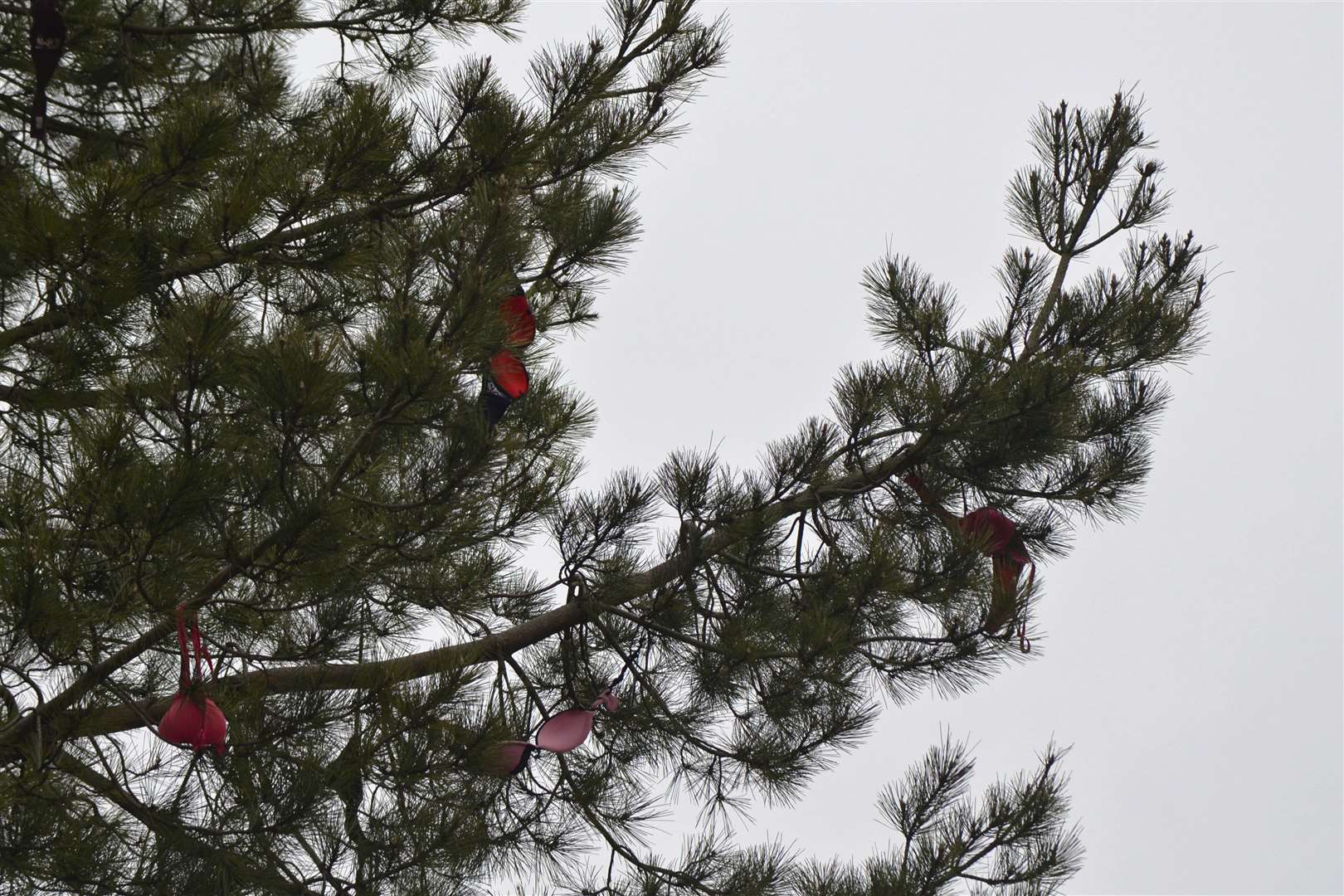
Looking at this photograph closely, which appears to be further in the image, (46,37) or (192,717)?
(46,37)

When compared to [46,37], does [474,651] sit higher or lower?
lower

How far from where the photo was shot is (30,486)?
1721 millimetres

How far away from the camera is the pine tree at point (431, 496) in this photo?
5.59ft

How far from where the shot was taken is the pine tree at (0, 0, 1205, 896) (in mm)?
1703

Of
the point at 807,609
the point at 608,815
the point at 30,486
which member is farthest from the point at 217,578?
the point at 608,815

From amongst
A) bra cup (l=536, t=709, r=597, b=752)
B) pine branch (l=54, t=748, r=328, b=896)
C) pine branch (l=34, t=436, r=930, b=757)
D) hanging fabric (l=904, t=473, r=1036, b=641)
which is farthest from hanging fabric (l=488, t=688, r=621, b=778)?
hanging fabric (l=904, t=473, r=1036, b=641)

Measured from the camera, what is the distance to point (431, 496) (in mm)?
1857

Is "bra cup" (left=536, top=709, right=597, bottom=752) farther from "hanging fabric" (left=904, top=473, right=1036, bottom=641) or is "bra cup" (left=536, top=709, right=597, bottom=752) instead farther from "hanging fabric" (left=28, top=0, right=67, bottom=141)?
"hanging fabric" (left=28, top=0, right=67, bottom=141)

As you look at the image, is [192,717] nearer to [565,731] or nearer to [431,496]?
[431,496]

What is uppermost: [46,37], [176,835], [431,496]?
[46,37]

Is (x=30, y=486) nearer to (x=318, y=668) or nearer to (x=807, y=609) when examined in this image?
(x=318, y=668)

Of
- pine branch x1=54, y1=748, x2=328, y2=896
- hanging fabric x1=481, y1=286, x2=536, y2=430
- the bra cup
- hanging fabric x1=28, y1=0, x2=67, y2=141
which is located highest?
hanging fabric x1=28, y1=0, x2=67, y2=141

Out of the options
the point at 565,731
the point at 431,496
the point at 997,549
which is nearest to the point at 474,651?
the point at 565,731

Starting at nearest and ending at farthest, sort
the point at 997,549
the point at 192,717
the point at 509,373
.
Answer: the point at 192,717, the point at 509,373, the point at 997,549
